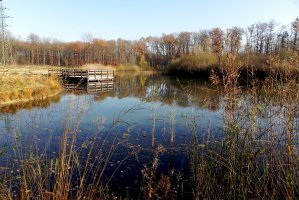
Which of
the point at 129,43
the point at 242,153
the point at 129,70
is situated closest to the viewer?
the point at 242,153

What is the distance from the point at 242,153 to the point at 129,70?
195 ft

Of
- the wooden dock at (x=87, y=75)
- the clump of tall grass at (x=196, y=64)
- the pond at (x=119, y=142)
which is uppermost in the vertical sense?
the clump of tall grass at (x=196, y=64)

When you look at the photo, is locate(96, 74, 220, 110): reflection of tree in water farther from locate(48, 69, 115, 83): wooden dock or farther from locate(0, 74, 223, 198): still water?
locate(48, 69, 115, 83): wooden dock

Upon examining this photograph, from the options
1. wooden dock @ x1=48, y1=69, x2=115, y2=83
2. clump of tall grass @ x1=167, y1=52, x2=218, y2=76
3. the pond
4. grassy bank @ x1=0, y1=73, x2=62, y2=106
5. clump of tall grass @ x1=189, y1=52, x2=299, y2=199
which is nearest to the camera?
clump of tall grass @ x1=189, y1=52, x2=299, y2=199

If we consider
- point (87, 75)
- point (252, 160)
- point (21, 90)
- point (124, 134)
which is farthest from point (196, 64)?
point (252, 160)

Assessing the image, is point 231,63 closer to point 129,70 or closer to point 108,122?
point 108,122

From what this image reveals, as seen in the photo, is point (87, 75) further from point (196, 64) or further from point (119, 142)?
point (119, 142)

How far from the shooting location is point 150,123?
10.5 meters

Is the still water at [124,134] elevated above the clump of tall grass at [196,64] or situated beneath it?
situated beneath

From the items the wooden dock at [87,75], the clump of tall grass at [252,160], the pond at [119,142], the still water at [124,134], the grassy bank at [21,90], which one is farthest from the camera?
the wooden dock at [87,75]

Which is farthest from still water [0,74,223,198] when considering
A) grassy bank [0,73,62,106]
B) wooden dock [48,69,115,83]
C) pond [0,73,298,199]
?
wooden dock [48,69,115,83]

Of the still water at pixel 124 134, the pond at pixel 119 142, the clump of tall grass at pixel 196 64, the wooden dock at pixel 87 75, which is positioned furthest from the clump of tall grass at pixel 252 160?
the clump of tall grass at pixel 196 64

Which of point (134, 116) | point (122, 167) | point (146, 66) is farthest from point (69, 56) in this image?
point (122, 167)

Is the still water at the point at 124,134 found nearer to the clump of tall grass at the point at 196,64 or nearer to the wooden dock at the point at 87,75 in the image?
the wooden dock at the point at 87,75
